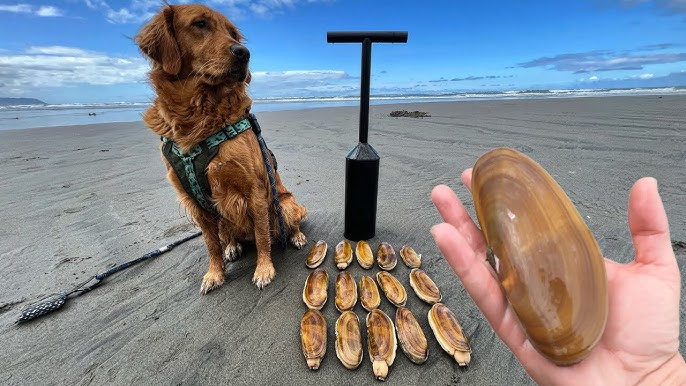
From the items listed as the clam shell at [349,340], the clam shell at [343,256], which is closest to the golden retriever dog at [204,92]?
the clam shell at [343,256]

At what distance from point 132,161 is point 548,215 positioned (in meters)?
8.17

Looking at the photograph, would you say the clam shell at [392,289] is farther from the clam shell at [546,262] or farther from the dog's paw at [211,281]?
the dog's paw at [211,281]

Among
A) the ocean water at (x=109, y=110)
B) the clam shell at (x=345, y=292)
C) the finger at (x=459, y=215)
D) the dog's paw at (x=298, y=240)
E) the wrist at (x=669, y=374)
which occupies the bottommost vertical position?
the ocean water at (x=109, y=110)

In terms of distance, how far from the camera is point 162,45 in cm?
233

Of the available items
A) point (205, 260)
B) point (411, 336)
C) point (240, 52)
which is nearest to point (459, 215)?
point (411, 336)

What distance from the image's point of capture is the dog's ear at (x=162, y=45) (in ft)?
7.63

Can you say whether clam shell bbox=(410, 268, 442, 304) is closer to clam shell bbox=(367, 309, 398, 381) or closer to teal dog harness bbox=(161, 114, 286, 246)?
clam shell bbox=(367, 309, 398, 381)

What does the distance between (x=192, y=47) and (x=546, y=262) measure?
265cm

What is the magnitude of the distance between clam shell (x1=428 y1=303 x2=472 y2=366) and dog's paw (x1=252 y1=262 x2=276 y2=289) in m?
1.38

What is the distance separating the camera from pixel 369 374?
1756 mm

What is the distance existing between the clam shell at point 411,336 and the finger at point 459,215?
67 cm

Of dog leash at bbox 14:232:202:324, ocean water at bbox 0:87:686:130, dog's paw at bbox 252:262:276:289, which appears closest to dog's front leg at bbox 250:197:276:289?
dog's paw at bbox 252:262:276:289

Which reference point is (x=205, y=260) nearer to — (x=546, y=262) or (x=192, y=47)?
(x=192, y=47)

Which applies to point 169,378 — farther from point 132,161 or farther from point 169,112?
point 132,161
